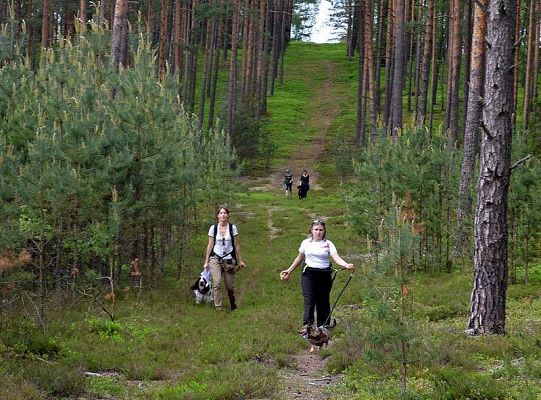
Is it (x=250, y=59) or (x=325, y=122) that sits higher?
(x=250, y=59)

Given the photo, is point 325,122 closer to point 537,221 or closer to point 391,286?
point 537,221

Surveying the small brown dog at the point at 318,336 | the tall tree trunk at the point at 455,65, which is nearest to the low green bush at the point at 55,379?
the small brown dog at the point at 318,336

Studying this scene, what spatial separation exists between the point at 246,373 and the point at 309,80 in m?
58.8

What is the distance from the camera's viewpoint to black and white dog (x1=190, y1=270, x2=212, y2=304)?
41.3 ft

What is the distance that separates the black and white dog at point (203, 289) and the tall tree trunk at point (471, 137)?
6100mm

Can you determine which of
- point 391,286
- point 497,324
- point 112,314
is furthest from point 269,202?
point 391,286

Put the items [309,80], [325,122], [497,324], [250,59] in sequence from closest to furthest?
[497,324], [250,59], [325,122], [309,80]

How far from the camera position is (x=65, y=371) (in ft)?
23.6

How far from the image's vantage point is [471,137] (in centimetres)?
1658

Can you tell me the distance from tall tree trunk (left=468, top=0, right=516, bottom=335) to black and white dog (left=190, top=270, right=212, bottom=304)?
518 centimetres

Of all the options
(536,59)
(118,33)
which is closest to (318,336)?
(118,33)

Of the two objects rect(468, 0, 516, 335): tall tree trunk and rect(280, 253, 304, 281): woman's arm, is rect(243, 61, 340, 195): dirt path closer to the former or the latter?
rect(280, 253, 304, 281): woman's arm

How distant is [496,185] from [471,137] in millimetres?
7978

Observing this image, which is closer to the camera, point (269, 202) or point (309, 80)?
point (269, 202)
